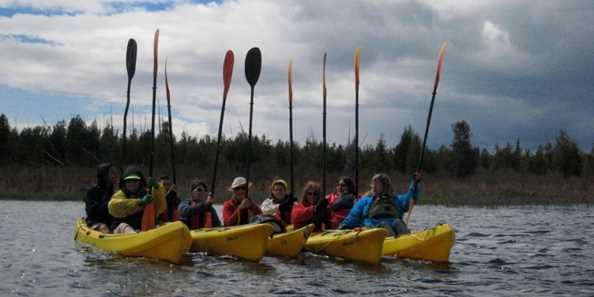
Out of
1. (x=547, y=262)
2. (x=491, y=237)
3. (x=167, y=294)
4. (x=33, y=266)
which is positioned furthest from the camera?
(x=491, y=237)

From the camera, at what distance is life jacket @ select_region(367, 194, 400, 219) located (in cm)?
1240

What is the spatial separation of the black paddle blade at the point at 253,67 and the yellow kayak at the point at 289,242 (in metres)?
3.70

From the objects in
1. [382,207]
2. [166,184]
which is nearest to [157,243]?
[382,207]

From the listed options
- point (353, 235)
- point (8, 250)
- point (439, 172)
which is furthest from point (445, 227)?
point (439, 172)

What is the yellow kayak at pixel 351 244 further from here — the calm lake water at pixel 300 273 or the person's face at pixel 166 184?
the person's face at pixel 166 184

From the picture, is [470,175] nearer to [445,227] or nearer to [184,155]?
[184,155]

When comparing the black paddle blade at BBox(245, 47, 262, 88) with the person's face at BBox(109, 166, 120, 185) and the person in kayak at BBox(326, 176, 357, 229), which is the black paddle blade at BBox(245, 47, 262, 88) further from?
the person's face at BBox(109, 166, 120, 185)

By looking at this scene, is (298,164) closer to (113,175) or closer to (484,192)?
(484,192)

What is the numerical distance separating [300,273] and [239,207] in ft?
6.58

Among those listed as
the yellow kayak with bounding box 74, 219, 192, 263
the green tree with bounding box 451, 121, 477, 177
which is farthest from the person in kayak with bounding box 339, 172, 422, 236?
the green tree with bounding box 451, 121, 477, 177

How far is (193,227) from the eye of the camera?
530 inches

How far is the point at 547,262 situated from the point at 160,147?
1043 inches

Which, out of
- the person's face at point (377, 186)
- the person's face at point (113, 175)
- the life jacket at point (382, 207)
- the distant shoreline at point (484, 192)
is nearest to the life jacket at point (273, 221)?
the life jacket at point (382, 207)

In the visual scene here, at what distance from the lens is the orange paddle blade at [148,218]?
12.2 meters
